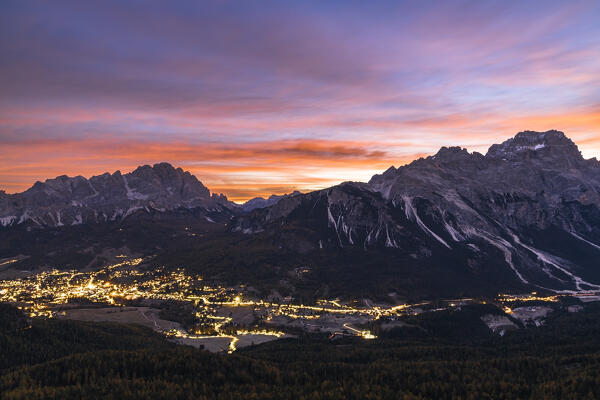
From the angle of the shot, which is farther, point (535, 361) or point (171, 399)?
point (535, 361)

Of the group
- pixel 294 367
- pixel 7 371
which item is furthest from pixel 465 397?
pixel 7 371

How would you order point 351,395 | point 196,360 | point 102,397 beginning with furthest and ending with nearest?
1. point 196,360
2. point 351,395
3. point 102,397

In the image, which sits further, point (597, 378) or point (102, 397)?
point (597, 378)

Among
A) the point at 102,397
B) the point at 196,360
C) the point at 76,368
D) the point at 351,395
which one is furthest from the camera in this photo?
the point at 196,360

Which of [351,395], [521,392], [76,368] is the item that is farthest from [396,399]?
[76,368]

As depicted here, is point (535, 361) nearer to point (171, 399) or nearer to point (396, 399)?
point (396, 399)

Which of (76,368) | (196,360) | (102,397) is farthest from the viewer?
(196,360)

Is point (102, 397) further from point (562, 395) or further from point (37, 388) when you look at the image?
point (562, 395)

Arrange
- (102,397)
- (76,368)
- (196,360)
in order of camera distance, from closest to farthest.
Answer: (102,397), (76,368), (196,360)
